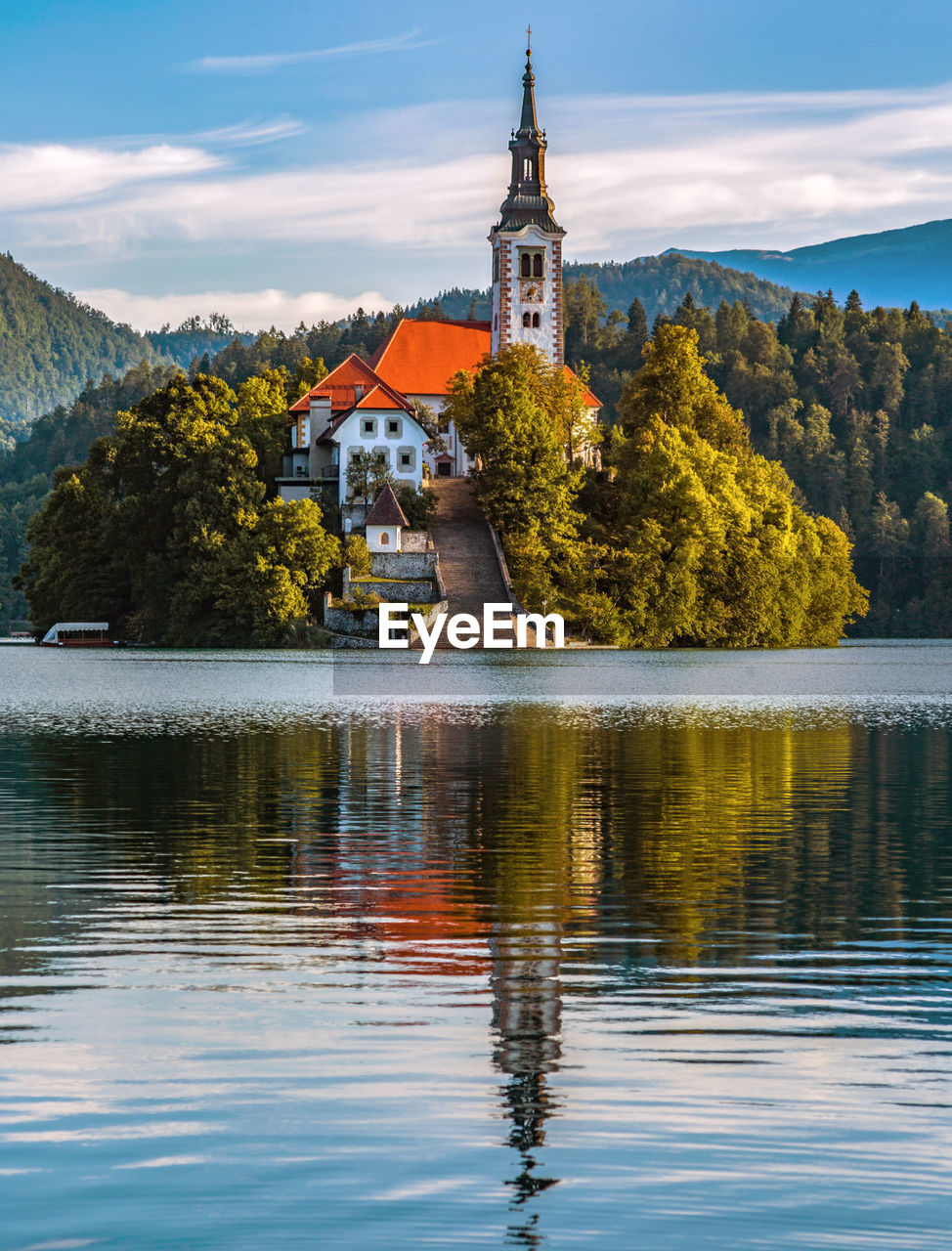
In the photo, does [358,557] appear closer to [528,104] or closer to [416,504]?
[416,504]

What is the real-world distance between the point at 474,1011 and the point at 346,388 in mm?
91051

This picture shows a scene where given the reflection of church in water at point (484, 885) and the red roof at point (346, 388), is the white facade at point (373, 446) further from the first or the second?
the reflection of church in water at point (484, 885)

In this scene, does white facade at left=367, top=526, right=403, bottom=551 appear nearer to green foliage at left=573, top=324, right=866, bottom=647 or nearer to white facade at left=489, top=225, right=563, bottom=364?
green foliage at left=573, top=324, right=866, bottom=647

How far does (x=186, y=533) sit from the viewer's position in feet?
290

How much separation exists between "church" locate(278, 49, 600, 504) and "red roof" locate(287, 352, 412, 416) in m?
0.06

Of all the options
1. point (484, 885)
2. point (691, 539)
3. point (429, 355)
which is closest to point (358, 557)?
point (691, 539)

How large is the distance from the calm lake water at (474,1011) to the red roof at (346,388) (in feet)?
244

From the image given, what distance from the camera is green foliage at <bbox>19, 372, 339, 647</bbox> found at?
8381 cm

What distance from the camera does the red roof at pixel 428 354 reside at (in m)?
108

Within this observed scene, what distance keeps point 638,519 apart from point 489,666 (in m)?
25.5

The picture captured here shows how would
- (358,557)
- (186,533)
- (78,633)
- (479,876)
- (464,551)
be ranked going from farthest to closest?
1. (78,633)
2. (186,533)
3. (464,551)
4. (358,557)
5. (479,876)

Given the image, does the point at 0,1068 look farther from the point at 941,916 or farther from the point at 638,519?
the point at 638,519

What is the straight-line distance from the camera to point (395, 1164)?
682 centimetres

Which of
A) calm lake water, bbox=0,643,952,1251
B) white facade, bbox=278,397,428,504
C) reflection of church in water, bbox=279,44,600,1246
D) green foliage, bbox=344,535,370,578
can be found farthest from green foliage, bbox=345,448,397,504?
calm lake water, bbox=0,643,952,1251
